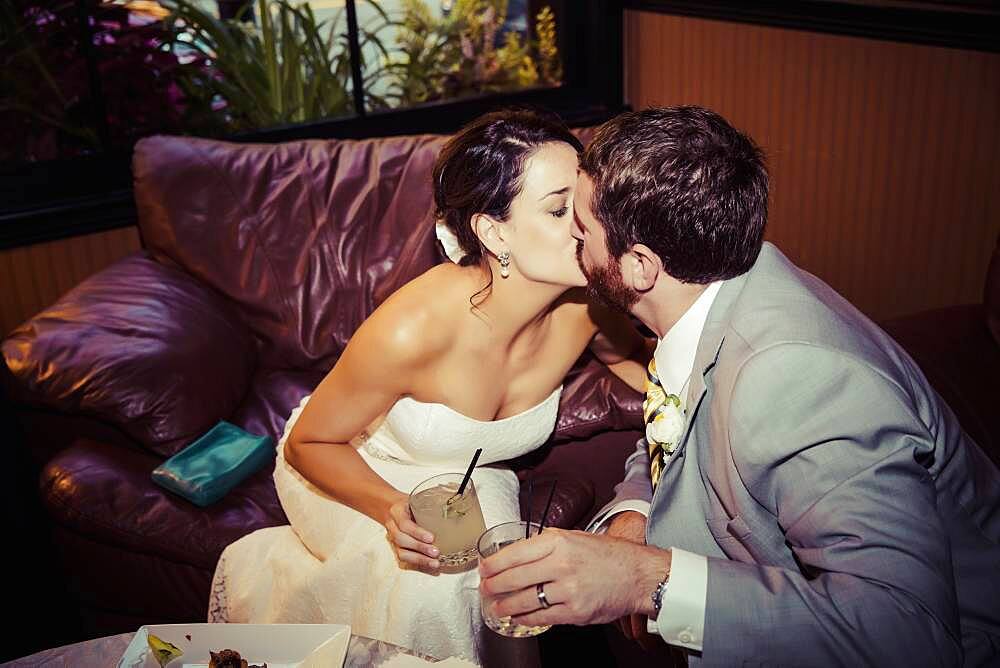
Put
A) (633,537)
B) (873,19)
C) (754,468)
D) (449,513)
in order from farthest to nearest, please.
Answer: (873,19) → (633,537) → (449,513) → (754,468)

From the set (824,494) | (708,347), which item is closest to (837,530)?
(824,494)

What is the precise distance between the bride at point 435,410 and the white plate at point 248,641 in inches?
14.1

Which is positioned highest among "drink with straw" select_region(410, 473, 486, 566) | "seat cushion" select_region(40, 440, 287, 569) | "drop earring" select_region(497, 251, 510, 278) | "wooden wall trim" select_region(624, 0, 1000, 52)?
"wooden wall trim" select_region(624, 0, 1000, 52)

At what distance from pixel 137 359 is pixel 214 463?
13.7 inches

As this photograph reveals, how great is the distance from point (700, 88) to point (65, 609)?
3.15m

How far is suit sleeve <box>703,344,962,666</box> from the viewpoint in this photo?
1296mm

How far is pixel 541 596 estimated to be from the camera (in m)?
1.41

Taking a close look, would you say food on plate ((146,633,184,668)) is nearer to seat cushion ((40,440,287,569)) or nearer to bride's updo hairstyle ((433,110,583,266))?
seat cushion ((40,440,287,569))

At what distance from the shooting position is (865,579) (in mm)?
1306

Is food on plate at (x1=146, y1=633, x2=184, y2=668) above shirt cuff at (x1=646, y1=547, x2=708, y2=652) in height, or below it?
below

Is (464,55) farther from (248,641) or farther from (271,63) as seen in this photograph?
(248,641)

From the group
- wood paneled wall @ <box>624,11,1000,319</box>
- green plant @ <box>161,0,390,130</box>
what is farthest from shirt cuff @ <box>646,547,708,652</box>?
green plant @ <box>161,0,390,130</box>

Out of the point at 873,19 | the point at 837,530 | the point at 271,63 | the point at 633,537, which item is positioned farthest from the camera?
the point at 271,63

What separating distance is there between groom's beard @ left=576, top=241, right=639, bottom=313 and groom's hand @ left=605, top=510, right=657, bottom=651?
0.41m
